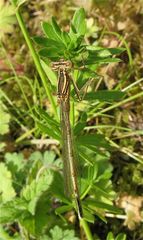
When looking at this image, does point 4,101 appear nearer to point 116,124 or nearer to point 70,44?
point 116,124

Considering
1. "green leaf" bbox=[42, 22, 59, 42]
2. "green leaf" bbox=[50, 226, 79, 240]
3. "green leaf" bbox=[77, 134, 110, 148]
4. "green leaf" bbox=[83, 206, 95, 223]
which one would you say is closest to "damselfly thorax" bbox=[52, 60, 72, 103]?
"green leaf" bbox=[42, 22, 59, 42]

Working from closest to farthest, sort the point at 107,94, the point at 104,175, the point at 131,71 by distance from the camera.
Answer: the point at 107,94 → the point at 104,175 → the point at 131,71

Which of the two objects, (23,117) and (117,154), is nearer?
(117,154)

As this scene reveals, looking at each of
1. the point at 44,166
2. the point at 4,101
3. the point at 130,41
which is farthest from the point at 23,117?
the point at 130,41

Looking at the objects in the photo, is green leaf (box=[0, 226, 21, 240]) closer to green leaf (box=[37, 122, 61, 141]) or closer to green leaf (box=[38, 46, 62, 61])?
green leaf (box=[37, 122, 61, 141])

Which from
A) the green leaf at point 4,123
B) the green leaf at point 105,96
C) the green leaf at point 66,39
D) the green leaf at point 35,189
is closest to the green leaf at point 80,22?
the green leaf at point 66,39

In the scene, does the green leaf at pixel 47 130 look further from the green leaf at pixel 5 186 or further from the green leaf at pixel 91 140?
the green leaf at pixel 5 186

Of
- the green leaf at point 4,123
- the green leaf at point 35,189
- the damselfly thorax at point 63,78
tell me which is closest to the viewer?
the damselfly thorax at point 63,78
